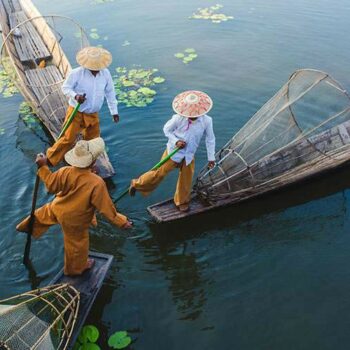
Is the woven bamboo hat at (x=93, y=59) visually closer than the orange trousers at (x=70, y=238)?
No

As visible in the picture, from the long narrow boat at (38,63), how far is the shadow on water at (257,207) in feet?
4.89

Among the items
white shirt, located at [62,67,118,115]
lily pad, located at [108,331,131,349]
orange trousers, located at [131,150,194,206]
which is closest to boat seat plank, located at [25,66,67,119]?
white shirt, located at [62,67,118,115]

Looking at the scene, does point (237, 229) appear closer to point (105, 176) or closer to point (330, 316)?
point (330, 316)

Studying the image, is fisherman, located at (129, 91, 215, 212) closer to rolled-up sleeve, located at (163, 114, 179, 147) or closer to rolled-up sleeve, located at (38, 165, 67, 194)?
rolled-up sleeve, located at (163, 114, 179, 147)

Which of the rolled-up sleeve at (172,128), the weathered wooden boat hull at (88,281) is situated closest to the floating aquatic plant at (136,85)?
the rolled-up sleeve at (172,128)

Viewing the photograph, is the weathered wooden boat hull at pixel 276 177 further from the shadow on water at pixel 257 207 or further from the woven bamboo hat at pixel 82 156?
Answer: the woven bamboo hat at pixel 82 156

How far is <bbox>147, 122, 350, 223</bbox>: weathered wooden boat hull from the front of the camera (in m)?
5.68

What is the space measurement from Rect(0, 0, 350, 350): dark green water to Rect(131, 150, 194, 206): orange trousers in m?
0.55

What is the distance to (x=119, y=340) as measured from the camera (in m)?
4.37

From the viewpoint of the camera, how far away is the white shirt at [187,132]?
4.89 metres

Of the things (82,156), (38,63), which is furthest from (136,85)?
(82,156)

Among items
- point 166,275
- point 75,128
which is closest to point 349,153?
point 166,275

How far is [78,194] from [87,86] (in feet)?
7.17

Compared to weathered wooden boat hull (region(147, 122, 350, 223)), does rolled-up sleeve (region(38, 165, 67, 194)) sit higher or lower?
higher
